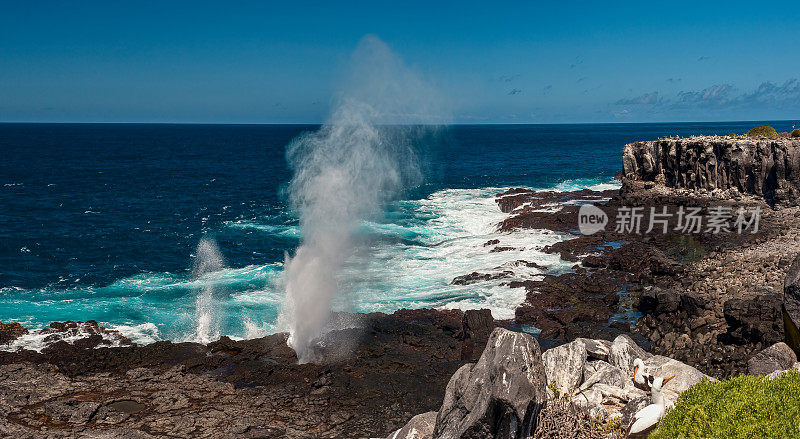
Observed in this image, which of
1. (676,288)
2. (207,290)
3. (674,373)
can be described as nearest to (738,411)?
(674,373)

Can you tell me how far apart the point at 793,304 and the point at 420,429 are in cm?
1217

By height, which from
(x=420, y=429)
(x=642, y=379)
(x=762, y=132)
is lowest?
(x=420, y=429)

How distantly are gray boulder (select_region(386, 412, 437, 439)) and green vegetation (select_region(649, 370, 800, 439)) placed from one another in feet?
17.0

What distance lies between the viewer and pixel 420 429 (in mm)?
14242

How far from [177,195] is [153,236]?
24.3 meters

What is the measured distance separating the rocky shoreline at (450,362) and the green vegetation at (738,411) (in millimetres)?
1997

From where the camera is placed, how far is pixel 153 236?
1901 inches

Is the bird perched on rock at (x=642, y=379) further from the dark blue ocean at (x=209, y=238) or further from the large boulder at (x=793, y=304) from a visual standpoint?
the dark blue ocean at (x=209, y=238)

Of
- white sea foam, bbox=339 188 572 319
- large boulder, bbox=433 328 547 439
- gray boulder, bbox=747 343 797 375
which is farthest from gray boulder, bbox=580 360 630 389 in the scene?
white sea foam, bbox=339 188 572 319

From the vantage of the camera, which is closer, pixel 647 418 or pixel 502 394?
pixel 502 394

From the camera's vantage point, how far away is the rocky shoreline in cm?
1367

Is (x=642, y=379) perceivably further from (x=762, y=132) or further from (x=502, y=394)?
(x=762, y=132)

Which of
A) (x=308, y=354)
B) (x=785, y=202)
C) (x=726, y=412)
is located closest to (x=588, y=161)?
(x=785, y=202)

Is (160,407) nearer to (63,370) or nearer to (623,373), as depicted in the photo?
(63,370)
